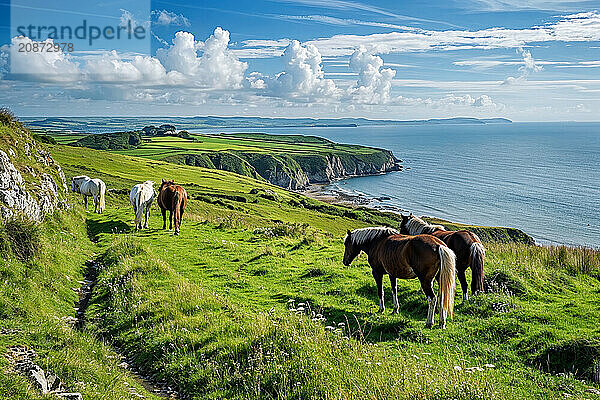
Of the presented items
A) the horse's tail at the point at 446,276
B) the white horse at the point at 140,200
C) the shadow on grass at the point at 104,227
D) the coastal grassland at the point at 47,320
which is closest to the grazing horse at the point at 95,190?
the shadow on grass at the point at 104,227

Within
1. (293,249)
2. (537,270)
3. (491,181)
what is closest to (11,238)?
(293,249)

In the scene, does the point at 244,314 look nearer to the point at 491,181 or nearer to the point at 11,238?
the point at 11,238

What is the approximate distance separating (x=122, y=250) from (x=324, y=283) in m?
8.68

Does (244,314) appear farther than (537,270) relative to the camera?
No

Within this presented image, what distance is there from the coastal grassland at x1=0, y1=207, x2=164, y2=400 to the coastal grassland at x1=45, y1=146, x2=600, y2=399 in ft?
3.24

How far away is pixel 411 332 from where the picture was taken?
10930mm

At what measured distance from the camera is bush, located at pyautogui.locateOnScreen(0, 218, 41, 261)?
1338 cm

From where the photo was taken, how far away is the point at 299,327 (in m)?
9.59

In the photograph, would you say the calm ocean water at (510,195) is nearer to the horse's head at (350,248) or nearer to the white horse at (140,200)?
the white horse at (140,200)

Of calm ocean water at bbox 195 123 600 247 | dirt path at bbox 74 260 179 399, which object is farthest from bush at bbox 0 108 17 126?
calm ocean water at bbox 195 123 600 247

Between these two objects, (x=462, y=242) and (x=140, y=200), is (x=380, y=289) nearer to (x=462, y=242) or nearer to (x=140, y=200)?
(x=462, y=242)

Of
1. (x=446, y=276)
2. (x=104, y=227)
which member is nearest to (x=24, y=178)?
(x=104, y=227)

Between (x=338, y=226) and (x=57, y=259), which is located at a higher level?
(x=57, y=259)

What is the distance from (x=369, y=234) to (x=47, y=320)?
9141 mm
